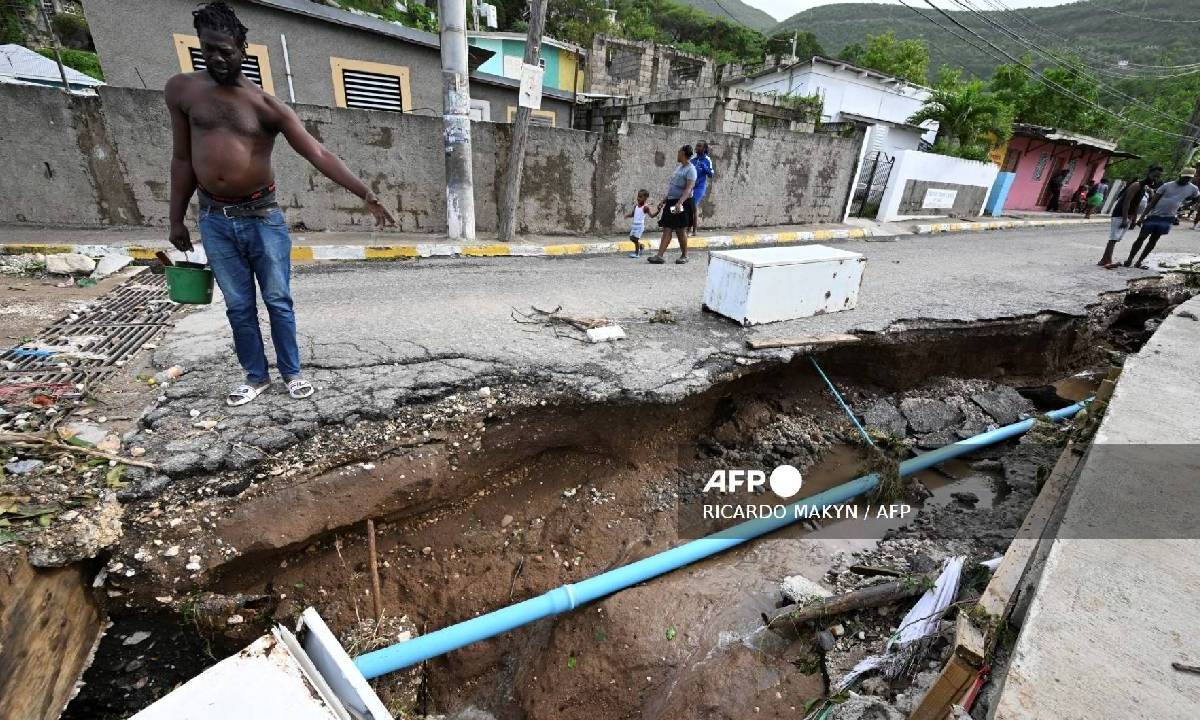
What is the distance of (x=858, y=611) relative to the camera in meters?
2.96

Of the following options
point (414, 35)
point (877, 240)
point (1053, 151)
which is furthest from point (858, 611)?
point (1053, 151)

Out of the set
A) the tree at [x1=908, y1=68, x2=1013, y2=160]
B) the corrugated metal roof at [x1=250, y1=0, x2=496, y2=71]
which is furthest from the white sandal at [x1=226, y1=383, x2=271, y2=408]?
the tree at [x1=908, y1=68, x2=1013, y2=160]

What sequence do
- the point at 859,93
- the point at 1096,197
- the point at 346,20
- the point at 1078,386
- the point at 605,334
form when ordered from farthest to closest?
1. the point at 1096,197
2. the point at 859,93
3. the point at 346,20
4. the point at 1078,386
5. the point at 605,334

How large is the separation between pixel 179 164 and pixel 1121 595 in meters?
4.31

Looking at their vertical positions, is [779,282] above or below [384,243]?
above

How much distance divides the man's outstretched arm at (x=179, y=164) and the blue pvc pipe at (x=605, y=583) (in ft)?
7.37

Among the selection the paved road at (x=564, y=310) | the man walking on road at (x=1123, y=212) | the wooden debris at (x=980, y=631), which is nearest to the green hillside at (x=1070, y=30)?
the man walking on road at (x=1123, y=212)

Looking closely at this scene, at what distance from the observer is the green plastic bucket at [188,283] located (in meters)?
2.63

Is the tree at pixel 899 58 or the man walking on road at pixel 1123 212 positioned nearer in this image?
the man walking on road at pixel 1123 212

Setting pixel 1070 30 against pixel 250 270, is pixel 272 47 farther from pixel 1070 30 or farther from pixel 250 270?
pixel 1070 30

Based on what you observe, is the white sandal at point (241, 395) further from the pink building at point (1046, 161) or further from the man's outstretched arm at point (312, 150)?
the pink building at point (1046, 161)

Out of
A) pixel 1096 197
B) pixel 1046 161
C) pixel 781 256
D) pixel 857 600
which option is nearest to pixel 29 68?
Answer: pixel 781 256

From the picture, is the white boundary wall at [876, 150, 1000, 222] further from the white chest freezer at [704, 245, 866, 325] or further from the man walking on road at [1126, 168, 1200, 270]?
the white chest freezer at [704, 245, 866, 325]

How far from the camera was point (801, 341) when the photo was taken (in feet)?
14.2
